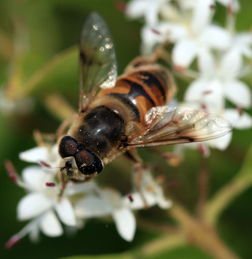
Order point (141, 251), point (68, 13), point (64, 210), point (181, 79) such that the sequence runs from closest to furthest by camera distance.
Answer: point (64, 210), point (141, 251), point (181, 79), point (68, 13)

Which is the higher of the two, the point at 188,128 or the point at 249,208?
the point at 188,128

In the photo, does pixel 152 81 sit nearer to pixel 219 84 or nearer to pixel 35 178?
pixel 219 84

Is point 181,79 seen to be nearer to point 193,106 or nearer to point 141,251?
point 193,106

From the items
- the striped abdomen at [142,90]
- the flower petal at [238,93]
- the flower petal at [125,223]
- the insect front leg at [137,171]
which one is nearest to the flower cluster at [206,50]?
the flower petal at [238,93]

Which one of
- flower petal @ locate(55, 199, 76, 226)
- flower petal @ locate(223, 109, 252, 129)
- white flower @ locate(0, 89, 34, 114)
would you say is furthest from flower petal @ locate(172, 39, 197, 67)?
white flower @ locate(0, 89, 34, 114)

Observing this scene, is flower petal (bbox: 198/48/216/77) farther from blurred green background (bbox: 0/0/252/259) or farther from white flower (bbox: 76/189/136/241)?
white flower (bbox: 76/189/136/241)

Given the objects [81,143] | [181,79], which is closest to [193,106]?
[181,79]
